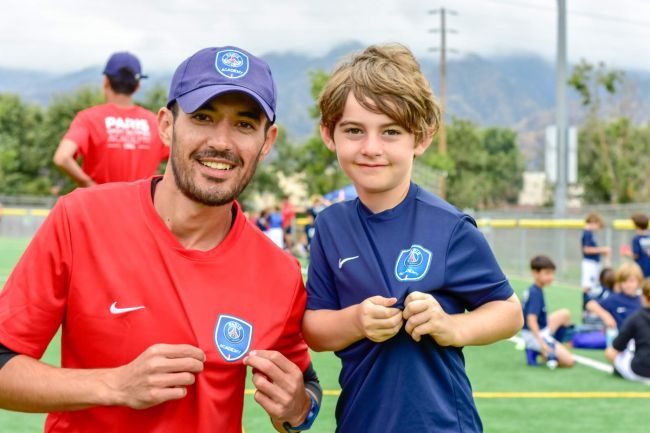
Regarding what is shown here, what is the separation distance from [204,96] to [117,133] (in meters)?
5.01

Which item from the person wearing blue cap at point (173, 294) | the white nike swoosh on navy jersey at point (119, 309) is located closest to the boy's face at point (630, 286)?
the person wearing blue cap at point (173, 294)

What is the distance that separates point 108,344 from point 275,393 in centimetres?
55

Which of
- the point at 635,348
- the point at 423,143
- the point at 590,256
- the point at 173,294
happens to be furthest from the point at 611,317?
the point at 173,294

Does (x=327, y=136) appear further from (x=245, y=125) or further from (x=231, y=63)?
(x=231, y=63)

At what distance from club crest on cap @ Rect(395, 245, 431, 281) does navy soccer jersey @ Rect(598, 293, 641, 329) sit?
26.8ft

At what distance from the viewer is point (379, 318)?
270 cm

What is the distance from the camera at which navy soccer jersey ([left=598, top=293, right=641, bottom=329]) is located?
34.1 ft

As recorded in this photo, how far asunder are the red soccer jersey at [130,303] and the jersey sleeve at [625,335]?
6.23 m

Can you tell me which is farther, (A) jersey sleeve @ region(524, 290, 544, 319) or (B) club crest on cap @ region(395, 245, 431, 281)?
(A) jersey sleeve @ region(524, 290, 544, 319)

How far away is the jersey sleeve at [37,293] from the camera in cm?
264

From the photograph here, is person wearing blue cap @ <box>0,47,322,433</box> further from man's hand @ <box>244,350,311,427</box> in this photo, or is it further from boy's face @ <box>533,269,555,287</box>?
boy's face @ <box>533,269,555,287</box>

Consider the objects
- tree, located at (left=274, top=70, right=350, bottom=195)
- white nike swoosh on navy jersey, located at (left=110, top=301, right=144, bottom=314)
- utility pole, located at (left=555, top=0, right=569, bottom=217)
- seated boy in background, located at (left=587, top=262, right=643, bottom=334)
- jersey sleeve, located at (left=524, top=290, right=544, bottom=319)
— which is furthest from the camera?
tree, located at (left=274, top=70, right=350, bottom=195)

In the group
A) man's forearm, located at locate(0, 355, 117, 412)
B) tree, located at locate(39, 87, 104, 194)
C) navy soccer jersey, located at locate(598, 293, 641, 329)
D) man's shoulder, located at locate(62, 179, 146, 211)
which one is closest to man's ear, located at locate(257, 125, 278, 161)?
man's shoulder, located at locate(62, 179, 146, 211)

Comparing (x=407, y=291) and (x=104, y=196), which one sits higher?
(x=104, y=196)
